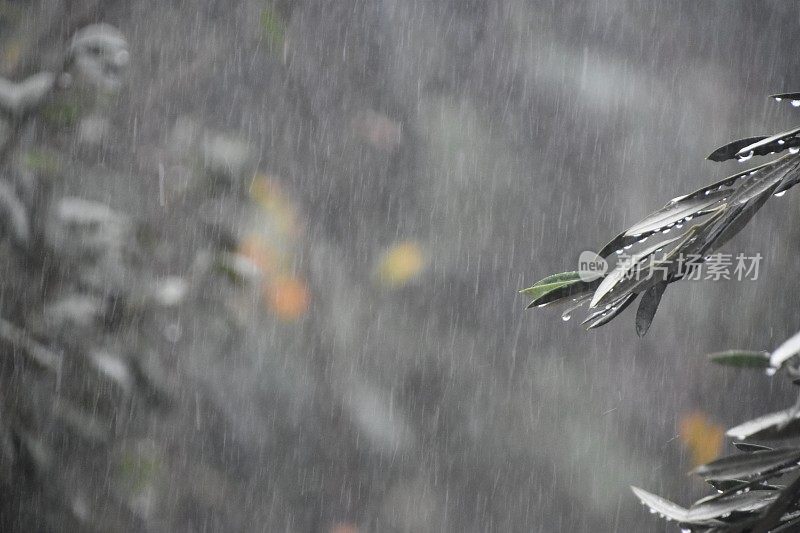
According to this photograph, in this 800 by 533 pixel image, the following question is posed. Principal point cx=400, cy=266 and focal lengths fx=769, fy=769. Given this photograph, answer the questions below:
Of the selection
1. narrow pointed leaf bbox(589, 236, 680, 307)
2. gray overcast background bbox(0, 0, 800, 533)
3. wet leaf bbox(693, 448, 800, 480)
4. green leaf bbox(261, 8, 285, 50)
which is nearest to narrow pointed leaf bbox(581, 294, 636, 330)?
narrow pointed leaf bbox(589, 236, 680, 307)

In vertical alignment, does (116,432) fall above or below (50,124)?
below

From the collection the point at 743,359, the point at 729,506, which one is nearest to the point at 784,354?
the point at 743,359

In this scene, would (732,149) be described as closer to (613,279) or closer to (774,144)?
(774,144)

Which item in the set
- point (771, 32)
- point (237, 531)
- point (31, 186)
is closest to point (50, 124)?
point (31, 186)

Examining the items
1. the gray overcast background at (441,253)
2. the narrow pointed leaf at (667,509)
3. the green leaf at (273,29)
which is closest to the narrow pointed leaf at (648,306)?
the narrow pointed leaf at (667,509)

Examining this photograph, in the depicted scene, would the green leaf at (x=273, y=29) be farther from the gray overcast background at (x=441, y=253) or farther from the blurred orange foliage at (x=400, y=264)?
the blurred orange foliage at (x=400, y=264)

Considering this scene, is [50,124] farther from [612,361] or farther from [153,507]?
[612,361]
